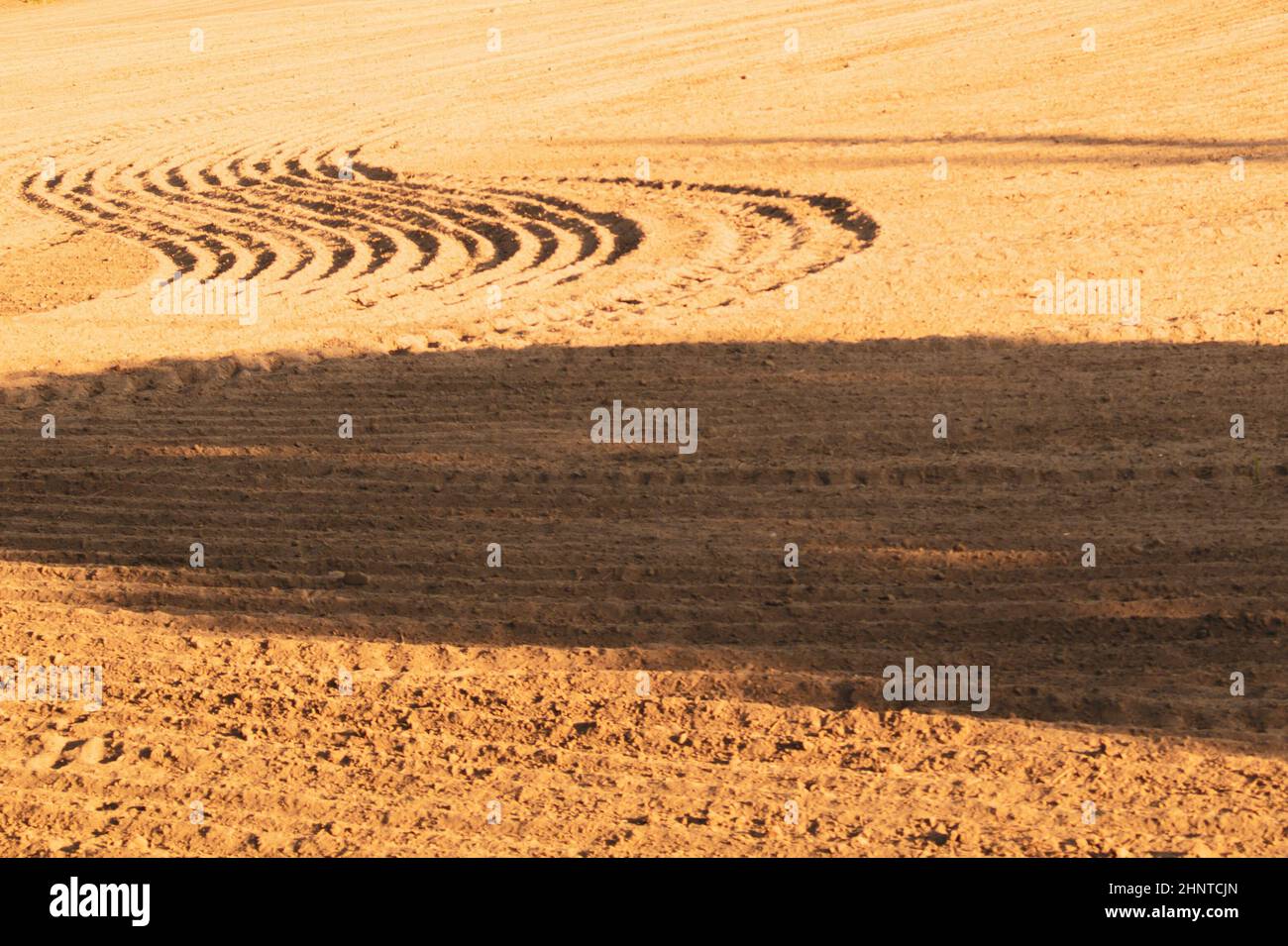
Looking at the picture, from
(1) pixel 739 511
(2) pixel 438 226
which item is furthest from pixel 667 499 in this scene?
(2) pixel 438 226

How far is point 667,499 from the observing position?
7395 mm

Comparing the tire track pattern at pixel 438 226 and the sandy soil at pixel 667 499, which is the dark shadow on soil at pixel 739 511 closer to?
the sandy soil at pixel 667 499

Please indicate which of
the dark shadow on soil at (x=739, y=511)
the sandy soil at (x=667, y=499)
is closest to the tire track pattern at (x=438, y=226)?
the sandy soil at (x=667, y=499)

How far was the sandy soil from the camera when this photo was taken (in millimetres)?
4875

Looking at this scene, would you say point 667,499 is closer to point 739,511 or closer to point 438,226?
point 739,511

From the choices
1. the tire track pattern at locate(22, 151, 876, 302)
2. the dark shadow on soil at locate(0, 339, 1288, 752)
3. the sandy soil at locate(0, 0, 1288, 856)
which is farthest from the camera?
the tire track pattern at locate(22, 151, 876, 302)

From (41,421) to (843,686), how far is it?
5733 millimetres

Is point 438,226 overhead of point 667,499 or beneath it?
overhead

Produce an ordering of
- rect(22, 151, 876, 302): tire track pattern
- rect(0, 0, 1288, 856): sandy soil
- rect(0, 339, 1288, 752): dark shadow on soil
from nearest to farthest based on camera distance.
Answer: rect(0, 0, 1288, 856): sandy soil
rect(0, 339, 1288, 752): dark shadow on soil
rect(22, 151, 876, 302): tire track pattern

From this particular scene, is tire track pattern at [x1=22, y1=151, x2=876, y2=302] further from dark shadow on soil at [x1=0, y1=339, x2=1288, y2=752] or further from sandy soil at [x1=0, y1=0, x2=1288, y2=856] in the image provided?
dark shadow on soil at [x1=0, y1=339, x2=1288, y2=752]

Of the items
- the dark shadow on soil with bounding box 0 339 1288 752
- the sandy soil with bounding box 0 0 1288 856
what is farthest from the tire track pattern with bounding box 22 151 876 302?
the dark shadow on soil with bounding box 0 339 1288 752

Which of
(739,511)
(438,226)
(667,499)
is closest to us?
(739,511)

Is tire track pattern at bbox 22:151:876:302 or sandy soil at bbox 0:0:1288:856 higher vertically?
tire track pattern at bbox 22:151:876:302
